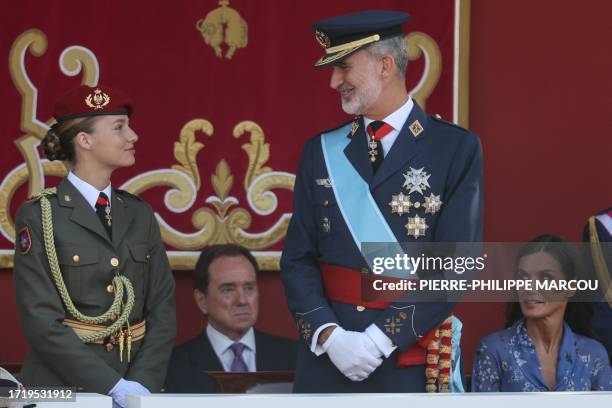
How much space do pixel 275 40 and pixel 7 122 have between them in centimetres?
114

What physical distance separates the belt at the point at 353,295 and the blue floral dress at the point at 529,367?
90cm

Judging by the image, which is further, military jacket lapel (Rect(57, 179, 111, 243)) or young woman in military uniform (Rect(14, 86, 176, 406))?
military jacket lapel (Rect(57, 179, 111, 243))

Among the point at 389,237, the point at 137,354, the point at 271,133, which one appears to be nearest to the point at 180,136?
the point at 271,133

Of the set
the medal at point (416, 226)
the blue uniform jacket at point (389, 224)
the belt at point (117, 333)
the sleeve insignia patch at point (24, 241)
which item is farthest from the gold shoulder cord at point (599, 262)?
the sleeve insignia patch at point (24, 241)

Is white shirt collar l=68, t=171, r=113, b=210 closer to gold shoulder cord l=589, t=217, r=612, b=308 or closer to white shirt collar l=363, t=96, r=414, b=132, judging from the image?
white shirt collar l=363, t=96, r=414, b=132

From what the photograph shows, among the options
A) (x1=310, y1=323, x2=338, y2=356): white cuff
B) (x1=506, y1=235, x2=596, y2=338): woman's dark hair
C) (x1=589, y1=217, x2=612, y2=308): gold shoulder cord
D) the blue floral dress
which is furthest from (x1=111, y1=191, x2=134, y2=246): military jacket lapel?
(x1=589, y1=217, x2=612, y2=308): gold shoulder cord

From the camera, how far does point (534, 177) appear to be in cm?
616

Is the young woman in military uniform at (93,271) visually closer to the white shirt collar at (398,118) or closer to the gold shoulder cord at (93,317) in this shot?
the gold shoulder cord at (93,317)

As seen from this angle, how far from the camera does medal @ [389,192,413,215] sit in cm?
435

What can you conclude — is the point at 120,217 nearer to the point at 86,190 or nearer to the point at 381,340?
the point at 86,190

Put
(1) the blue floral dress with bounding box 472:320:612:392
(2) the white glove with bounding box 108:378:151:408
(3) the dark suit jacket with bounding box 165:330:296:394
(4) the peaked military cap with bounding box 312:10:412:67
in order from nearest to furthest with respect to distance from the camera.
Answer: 1. (4) the peaked military cap with bounding box 312:10:412:67
2. (2) the white glove with bounding box 108:378:151:408
3. (1) the blue floral dress with bounding box 472:320:612:392
4. (3) the dark suit jacket with bounding box 165:330:296:394

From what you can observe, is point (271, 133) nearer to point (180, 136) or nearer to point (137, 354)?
point (180, 136)

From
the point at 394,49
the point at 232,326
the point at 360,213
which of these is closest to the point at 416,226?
the point at 360,213

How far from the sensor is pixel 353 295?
4336mm
